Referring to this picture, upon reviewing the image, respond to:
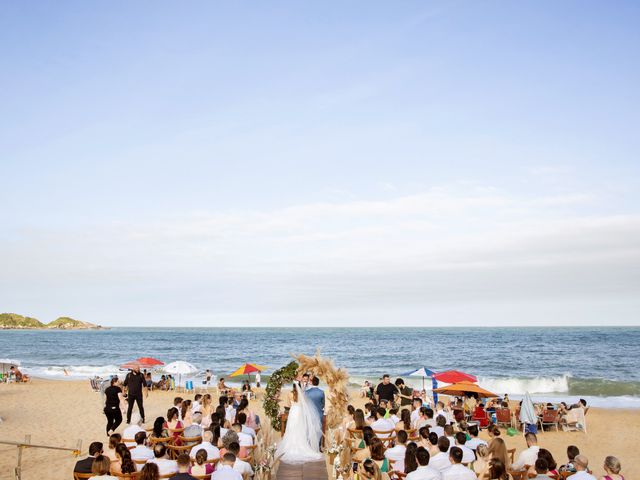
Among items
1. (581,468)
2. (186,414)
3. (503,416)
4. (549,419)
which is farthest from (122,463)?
(549,419)

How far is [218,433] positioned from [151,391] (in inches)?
798

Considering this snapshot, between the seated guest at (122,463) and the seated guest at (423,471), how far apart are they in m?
3.86

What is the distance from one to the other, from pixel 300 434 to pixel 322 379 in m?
1.60

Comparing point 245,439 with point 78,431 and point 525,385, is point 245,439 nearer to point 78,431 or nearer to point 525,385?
point 78,431

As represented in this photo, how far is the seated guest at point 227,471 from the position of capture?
6.81m

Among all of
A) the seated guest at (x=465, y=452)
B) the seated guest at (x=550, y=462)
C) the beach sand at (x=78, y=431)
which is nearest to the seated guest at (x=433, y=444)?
the seated guest at (x=465, y=452)

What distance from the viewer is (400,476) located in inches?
299

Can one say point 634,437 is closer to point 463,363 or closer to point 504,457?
point 504,457

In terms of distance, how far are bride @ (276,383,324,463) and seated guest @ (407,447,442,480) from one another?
4847mm

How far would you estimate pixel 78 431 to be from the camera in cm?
1588

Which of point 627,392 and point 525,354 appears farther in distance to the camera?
point 525,354

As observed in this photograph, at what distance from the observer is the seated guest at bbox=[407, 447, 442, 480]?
21.7 feet

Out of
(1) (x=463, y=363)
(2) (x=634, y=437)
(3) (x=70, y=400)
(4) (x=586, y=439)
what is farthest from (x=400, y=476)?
(1) (x=463, y=363)

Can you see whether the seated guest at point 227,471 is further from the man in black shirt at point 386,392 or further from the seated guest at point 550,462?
the man in black shirt at point 386,392
